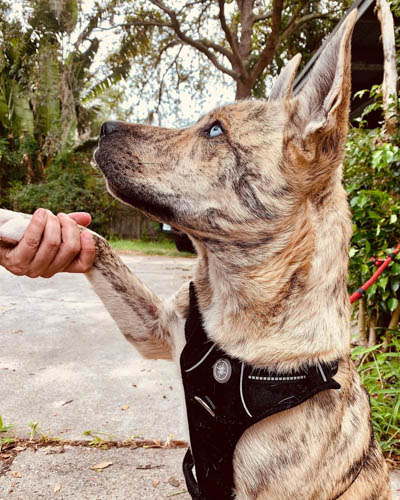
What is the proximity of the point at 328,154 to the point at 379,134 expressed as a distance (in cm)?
248

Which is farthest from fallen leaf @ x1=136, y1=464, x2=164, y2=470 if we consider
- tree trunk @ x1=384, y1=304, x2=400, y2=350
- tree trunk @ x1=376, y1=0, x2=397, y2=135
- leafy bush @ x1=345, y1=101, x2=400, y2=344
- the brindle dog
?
tree trunk @ x1=376, y1=0, x2=397, y2=135

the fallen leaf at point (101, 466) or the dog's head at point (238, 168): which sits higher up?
the dog's head at point (238, 168)

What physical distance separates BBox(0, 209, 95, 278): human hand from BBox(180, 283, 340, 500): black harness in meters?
0.57

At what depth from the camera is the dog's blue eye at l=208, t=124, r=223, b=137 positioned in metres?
1.72

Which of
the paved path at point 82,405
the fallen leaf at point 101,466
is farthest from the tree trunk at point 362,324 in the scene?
the fallen leaf at point 101,466

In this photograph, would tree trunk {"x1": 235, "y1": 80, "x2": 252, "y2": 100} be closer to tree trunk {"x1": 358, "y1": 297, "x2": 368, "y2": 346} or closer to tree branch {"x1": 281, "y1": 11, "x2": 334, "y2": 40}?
tree branch {"x1": 281, "y1": 11, "x2": 334, "y2": 40}

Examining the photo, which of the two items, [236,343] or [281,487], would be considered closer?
[281,487]

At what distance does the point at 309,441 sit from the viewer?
1.38 metres

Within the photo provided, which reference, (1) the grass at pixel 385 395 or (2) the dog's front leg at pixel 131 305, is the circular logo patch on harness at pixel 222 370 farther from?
(1) the grass at pixel 385 395

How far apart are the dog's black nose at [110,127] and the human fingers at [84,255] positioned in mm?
431

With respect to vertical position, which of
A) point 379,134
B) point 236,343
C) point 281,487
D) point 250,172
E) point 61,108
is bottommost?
point 281,487

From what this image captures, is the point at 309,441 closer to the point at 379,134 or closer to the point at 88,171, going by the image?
the point at 379,134

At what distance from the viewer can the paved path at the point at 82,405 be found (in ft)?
7.03

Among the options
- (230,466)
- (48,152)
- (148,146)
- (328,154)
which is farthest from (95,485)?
(48,152)
